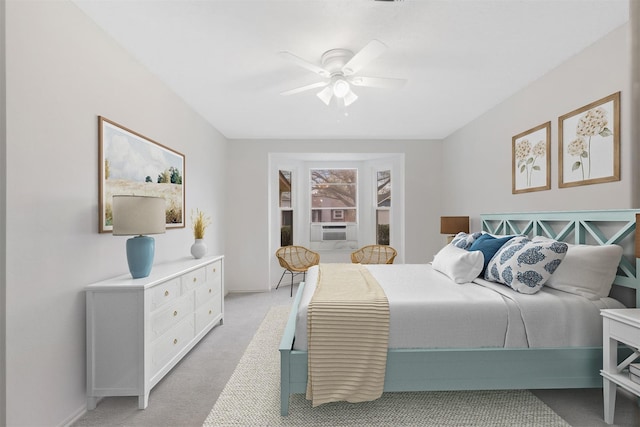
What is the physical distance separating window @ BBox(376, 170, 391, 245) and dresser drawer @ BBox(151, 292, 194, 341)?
3.69 meters

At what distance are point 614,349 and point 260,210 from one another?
4.27 meters

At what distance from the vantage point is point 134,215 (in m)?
2.08

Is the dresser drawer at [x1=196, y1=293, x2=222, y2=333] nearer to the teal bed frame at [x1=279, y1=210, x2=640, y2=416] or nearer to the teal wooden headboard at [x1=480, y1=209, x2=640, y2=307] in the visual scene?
the teal bed frame at [x1=279, y1=210, x2=640, y2=416]

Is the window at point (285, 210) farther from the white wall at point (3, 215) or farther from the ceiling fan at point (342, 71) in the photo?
the white wall at point (3, 215)

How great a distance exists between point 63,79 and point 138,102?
75 centimetres

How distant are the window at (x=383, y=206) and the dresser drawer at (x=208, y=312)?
3153 mm

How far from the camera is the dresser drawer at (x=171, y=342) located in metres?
2.16

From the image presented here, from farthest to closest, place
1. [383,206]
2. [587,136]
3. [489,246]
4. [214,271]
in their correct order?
[383,206], [214,271], [489,246], [587,136]

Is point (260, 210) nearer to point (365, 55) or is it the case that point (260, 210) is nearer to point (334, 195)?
point (334, 195)

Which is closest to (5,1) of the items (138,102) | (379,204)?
(138,102)

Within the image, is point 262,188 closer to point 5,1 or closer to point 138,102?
point 138,102

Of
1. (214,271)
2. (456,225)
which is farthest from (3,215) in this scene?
(456,225)

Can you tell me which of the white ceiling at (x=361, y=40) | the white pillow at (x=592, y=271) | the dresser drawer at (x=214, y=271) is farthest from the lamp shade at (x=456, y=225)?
the dresser drawer at (x=214, y=271)

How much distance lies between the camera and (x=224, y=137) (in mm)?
4891
